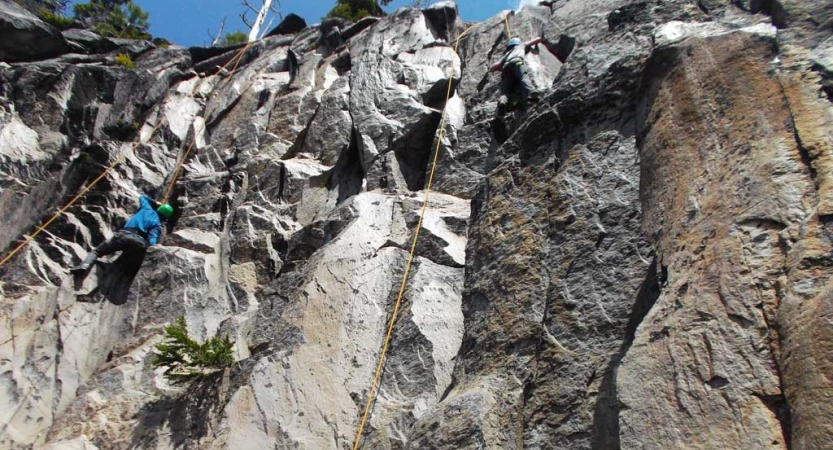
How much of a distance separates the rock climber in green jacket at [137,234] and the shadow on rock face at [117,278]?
0.47 feet

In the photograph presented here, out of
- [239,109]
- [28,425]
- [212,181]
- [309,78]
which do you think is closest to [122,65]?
[239,109]

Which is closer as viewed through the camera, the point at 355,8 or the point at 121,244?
the point at 121,244

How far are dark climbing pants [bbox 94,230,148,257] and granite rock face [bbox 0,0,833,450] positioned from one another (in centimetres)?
23

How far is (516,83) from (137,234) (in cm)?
648

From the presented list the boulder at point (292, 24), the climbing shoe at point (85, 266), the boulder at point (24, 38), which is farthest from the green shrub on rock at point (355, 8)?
the climbing shoe at point (85, 266)

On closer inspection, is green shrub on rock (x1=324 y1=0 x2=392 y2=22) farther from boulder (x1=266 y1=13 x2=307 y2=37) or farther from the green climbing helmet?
the green climbing helmet

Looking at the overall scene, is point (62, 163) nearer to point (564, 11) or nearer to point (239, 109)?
point (239, 109)

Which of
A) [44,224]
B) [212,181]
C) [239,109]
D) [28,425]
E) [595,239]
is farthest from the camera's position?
[239,109]

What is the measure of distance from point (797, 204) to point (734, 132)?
1.12 metres

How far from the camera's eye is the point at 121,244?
35.0 feet

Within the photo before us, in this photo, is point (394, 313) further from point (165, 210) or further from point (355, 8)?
point (355, 8)

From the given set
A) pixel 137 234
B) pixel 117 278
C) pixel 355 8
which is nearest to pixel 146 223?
pixel 137 234

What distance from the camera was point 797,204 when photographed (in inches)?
198

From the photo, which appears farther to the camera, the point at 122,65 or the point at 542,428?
the point at 122,65
